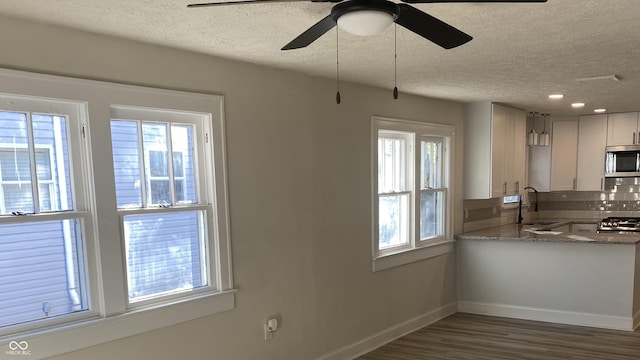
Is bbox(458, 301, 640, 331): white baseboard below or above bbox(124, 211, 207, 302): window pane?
below

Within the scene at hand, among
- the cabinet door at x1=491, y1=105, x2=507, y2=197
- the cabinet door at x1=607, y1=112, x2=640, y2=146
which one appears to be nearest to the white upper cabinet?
the cabinet door at x1=607, y1=112, x2=640, y2=146

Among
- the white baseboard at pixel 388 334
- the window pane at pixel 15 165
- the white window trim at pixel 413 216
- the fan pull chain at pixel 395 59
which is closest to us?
the fan pull chain at pixel 395 59

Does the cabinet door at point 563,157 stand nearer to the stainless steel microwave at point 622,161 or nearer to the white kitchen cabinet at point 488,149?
the stainless steel microwave at point 622,161

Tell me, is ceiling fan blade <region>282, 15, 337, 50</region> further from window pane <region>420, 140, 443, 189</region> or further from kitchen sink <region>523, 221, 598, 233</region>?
kitchen sink <region>523, 221, 598, 233</region>

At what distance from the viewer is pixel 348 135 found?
358cm

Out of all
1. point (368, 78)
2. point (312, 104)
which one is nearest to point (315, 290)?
point (312, 104)

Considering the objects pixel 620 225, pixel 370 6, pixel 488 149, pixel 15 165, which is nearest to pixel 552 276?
pixel 488 149

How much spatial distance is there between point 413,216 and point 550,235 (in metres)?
1.66

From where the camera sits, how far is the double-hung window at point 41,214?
78.2 inches

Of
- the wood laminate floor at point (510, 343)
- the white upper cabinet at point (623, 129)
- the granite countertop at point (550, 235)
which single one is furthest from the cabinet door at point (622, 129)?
the wood laminate floor at point (510, 343)

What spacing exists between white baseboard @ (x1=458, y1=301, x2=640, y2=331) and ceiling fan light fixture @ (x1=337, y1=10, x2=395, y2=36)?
4.27 metres

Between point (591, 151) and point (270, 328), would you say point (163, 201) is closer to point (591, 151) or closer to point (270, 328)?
point (270, 328)
